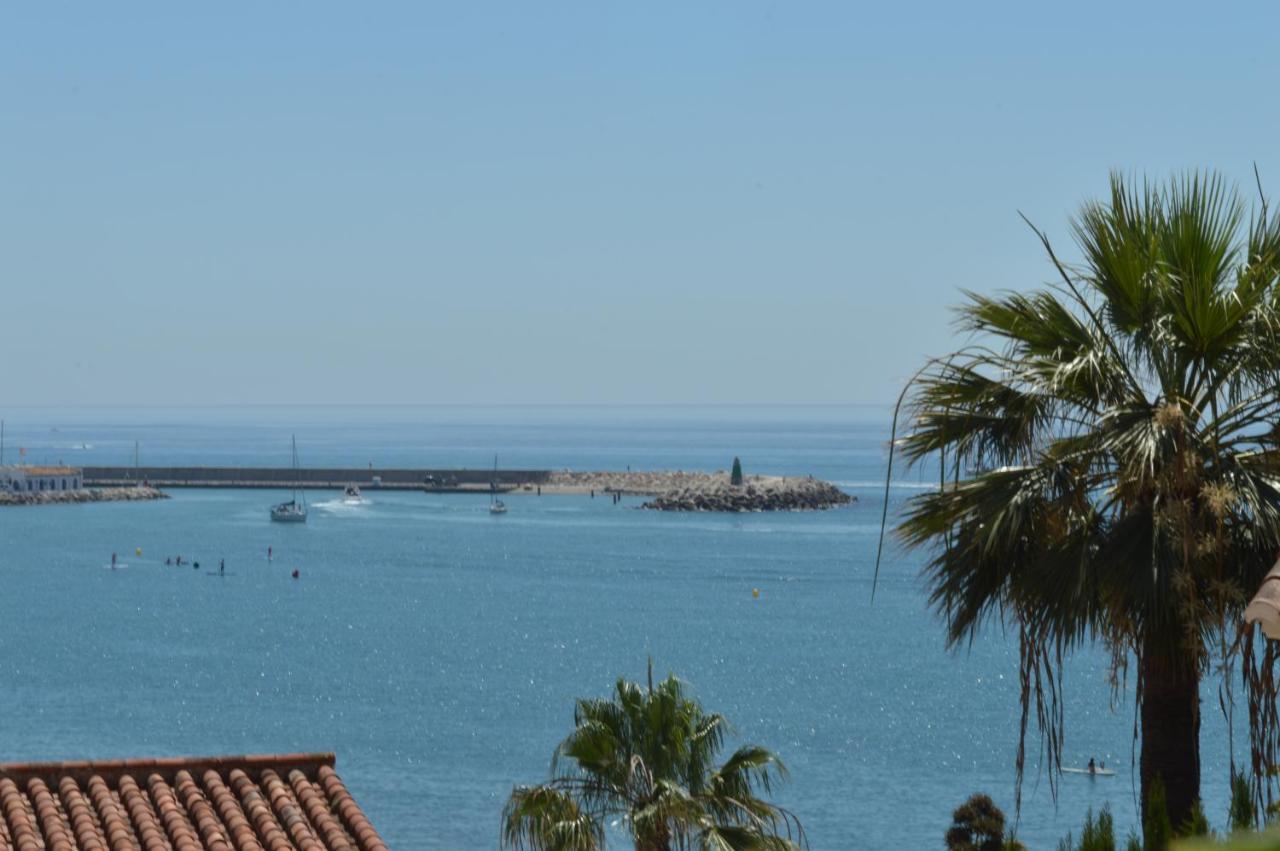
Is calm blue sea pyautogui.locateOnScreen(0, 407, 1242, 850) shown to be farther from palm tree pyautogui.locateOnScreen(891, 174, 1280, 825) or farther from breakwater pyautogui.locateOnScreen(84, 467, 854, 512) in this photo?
breakwater pyautogui.locateOnScreen(84, 467, 854, 512)

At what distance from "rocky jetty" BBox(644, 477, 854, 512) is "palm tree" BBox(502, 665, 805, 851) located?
440 feet

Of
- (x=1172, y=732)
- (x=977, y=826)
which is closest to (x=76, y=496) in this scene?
(x=977, y=826)

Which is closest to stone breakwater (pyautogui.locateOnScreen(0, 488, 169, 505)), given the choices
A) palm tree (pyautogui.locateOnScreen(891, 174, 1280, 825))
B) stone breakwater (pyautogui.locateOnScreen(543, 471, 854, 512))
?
stone breakwater (pyautogui.locateOnScreen(543, 471, 854, 512))

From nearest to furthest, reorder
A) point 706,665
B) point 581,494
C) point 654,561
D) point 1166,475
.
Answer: point 1166,475 < point 706,665 < point 654,561 < point 581,494

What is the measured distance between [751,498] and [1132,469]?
144 metres

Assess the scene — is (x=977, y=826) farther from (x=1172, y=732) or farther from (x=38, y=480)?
(x=38, y=480)

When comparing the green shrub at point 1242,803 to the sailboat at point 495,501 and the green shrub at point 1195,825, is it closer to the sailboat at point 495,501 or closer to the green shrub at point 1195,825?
the green shrub at point 1195,825

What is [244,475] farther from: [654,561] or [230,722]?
[230,722]

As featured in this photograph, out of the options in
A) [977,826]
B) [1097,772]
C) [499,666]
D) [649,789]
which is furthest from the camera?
[499,666]

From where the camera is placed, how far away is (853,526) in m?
137

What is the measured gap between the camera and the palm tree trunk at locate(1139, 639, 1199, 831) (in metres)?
9.01

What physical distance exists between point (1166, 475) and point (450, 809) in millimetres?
36860

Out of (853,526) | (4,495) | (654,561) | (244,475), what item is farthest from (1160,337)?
(244,475)

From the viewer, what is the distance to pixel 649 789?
1630 cm
